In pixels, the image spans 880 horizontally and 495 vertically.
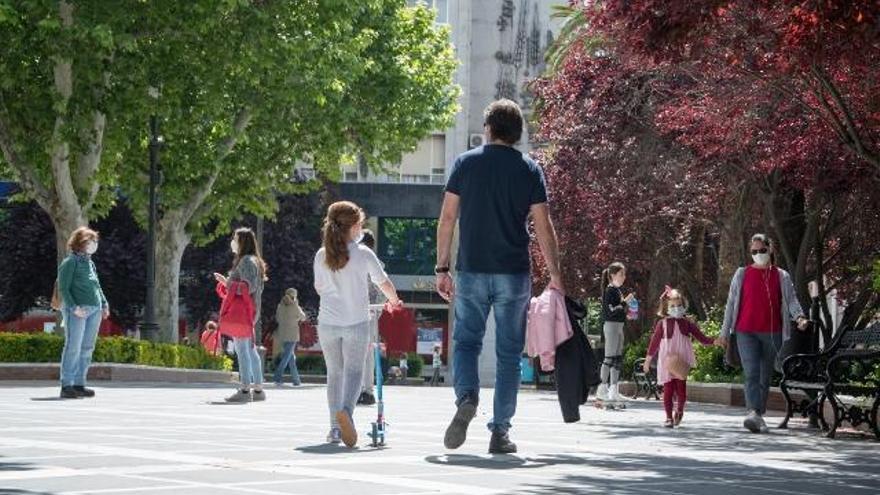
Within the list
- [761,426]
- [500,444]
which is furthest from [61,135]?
[500,444]

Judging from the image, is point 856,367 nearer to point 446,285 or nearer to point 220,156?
point 446,285

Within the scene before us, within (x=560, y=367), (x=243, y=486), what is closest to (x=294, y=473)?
(x=243, y=486)

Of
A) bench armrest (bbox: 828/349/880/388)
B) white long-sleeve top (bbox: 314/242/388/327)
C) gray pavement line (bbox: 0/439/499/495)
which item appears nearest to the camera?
gray pavement line (bbox: 0/439/499/495)

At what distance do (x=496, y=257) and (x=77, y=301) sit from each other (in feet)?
33.7

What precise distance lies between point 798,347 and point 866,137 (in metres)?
2.37

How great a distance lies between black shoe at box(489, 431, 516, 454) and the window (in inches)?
2674

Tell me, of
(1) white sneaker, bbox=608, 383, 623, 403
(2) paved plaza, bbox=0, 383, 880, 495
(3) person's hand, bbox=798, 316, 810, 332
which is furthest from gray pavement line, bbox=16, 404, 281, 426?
(1) white sneaker, bbox=608, 383, 623, 403

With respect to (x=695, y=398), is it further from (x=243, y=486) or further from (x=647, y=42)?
(x=243, y=486)

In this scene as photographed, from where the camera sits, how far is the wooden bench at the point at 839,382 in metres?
17.2

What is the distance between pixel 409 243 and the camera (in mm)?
81062

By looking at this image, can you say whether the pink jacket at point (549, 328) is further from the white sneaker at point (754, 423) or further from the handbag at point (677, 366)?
the handbag at point (677, 366)

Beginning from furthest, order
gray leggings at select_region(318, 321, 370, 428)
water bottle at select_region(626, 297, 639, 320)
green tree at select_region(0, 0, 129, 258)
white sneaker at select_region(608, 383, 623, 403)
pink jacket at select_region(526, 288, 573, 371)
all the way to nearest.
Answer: green tree at select_region(0, 0, 129, 258), water bottle at select_region(626, 297, 639, 320), white sneaker at select_region(608, 383, 623, 403), gray leggings at select_region(318, 321, 370, 428), pink jacket at select_region(526, 288, 573, 371)

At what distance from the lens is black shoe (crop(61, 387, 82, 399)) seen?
21406 millimetres

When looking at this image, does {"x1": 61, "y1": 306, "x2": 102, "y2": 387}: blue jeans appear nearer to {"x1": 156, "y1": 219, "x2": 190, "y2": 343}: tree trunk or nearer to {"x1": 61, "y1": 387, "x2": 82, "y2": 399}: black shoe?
{"x1": 61, "y1": 387, "x2": 82, "y2": 399}: black shoe
